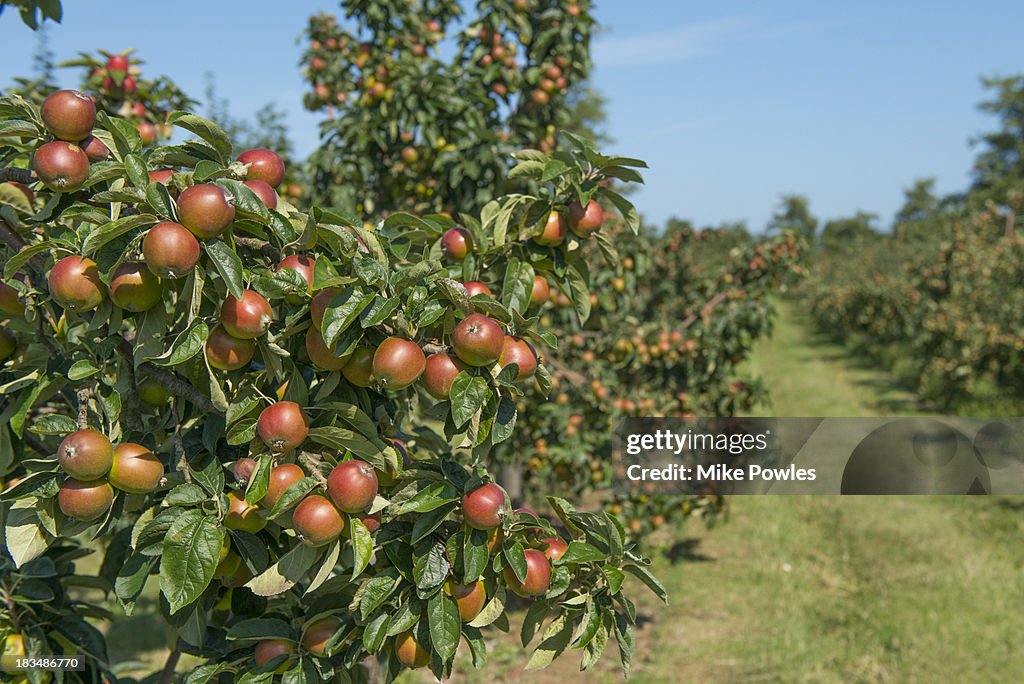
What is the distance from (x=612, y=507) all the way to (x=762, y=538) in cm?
262

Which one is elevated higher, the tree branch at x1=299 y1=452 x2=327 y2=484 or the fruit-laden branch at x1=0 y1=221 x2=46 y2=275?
the fruit-laden branch at x1=0 y1=221 x2=46 y2=275

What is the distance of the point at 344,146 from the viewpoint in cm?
437

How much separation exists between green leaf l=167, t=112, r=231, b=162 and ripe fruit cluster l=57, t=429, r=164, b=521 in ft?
1.94

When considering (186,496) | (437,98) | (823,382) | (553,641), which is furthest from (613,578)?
(823,382)

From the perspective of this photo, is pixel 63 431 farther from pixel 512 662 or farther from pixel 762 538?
pixel 762 538

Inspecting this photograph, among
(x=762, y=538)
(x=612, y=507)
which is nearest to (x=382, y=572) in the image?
(x=612, y=507)

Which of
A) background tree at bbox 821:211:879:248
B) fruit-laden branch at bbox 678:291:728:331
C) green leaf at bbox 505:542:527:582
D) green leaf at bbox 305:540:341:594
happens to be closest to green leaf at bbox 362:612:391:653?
green leaf at bbox 305:540:341:594

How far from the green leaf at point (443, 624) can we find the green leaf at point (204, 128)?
3.13 ft

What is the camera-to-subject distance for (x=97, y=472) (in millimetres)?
1308

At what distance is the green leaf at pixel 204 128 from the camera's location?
1464 mm

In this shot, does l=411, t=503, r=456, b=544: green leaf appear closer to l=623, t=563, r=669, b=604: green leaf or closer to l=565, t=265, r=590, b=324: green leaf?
l=623, t=563, r=669, b=604: green leaf

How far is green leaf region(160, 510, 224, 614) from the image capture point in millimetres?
1267

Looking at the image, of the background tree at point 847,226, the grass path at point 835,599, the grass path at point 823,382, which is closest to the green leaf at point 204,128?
the grass path at point 835,599

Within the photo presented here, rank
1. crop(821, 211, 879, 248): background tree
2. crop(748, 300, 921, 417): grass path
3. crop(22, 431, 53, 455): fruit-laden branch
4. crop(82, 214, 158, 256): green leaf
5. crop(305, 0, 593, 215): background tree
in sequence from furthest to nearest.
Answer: crop(821, 211, 879, 248): background tree → crop(748, 300, 921, 417): grass path → crop(305, 0, 593, 215): background tree → crop(22, 431, 53, 455): fruit-laden branch → crop(82, 214, 158, 256): green leaf
